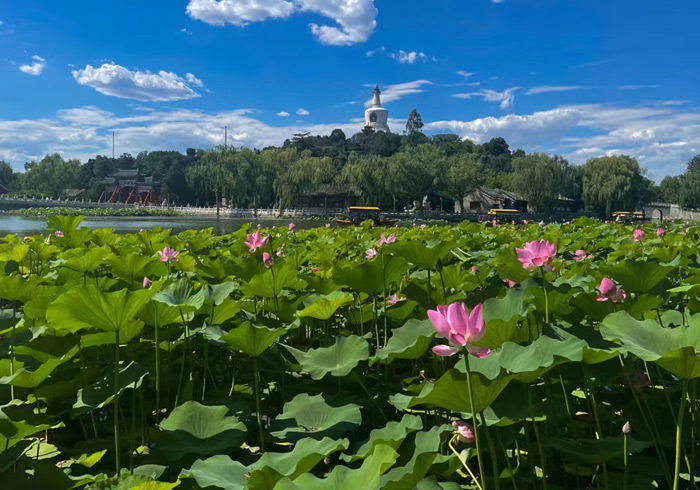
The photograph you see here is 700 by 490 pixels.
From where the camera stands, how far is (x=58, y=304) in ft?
4.21

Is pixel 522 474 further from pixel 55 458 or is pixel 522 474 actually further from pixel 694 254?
pixel 694 254

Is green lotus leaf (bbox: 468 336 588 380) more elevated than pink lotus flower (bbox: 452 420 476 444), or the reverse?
green lotus leaf (bbox: 468 336 588 380)

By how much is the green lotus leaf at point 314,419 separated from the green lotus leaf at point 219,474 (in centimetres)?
27

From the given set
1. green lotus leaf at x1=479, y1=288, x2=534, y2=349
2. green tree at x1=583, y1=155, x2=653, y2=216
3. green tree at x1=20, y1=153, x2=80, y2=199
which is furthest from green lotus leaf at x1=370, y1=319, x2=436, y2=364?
green tree at x1=20, y1=153, x2=80, y2=199

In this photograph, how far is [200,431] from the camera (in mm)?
1312

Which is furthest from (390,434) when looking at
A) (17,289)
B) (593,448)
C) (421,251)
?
(17,289)

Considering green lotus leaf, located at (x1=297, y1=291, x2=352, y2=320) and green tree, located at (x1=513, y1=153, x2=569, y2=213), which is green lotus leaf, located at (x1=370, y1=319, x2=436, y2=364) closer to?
green lotus leaf, located at (x1=297, y1=291, x2=352, y2=320)

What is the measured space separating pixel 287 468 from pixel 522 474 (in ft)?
2.40

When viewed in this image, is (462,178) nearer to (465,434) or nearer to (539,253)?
(539,253)

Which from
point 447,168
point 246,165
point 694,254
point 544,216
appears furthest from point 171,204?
point 694,254

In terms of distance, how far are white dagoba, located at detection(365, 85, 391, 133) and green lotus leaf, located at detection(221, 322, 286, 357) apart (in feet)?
326

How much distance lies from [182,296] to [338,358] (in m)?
0.55

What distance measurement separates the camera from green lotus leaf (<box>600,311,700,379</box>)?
3.16 feet

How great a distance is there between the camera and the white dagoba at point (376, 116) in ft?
325
